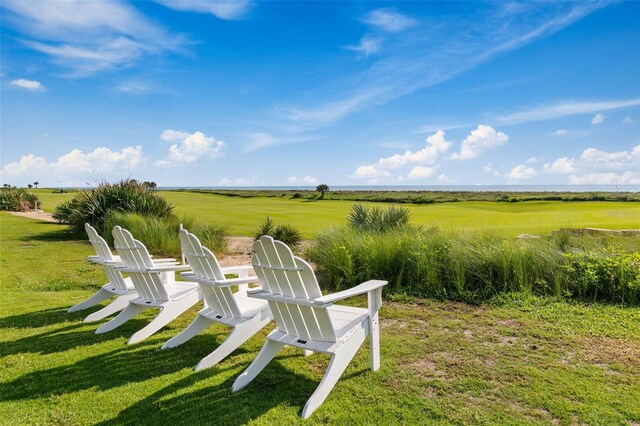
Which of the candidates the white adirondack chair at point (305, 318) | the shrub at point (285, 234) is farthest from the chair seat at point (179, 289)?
the shrub at point (285, 234)

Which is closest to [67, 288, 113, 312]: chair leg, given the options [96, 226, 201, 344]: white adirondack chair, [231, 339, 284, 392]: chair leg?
[96, 226, 201, 344]: white adirondack chair

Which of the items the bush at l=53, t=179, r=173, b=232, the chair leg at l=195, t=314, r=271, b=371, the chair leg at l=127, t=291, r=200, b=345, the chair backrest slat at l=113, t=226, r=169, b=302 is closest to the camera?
the chair leg at l=195, t=314, r=271, b=371

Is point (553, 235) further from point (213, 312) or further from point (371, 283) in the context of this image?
point (213, 312)

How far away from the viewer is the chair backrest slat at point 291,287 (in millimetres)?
3363

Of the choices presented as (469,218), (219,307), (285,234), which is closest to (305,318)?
(219,307)

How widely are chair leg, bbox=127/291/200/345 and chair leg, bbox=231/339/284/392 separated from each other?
5.40ft

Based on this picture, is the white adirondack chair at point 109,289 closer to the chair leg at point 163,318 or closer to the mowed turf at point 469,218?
the chair leg at point 163,318

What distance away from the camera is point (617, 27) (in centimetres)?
1166

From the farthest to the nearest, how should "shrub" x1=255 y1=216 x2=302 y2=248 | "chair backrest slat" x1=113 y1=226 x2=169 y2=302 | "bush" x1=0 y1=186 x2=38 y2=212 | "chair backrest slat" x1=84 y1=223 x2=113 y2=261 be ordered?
1. "bush" x1=0 y1=186 x2=38 y2=212
2. "shrub" x1=255 y1=216 x2=302 y2=248
3. "chair backrest slat" x1=84 y1=223 x2=113 y2=261
4. "chair backrest slat" x1=113 y1=226 x2=169 y2=302

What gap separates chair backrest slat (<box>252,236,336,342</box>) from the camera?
3363 millimetres

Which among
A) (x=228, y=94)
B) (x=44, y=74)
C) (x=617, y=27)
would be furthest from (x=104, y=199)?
(x=617, y=27)

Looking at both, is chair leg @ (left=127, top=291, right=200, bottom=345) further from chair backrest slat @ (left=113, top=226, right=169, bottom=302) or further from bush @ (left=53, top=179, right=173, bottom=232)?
bush @ (left=53, top=179, right=173, bottom=232)

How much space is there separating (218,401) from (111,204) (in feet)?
43.9

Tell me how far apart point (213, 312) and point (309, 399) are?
175 cm
